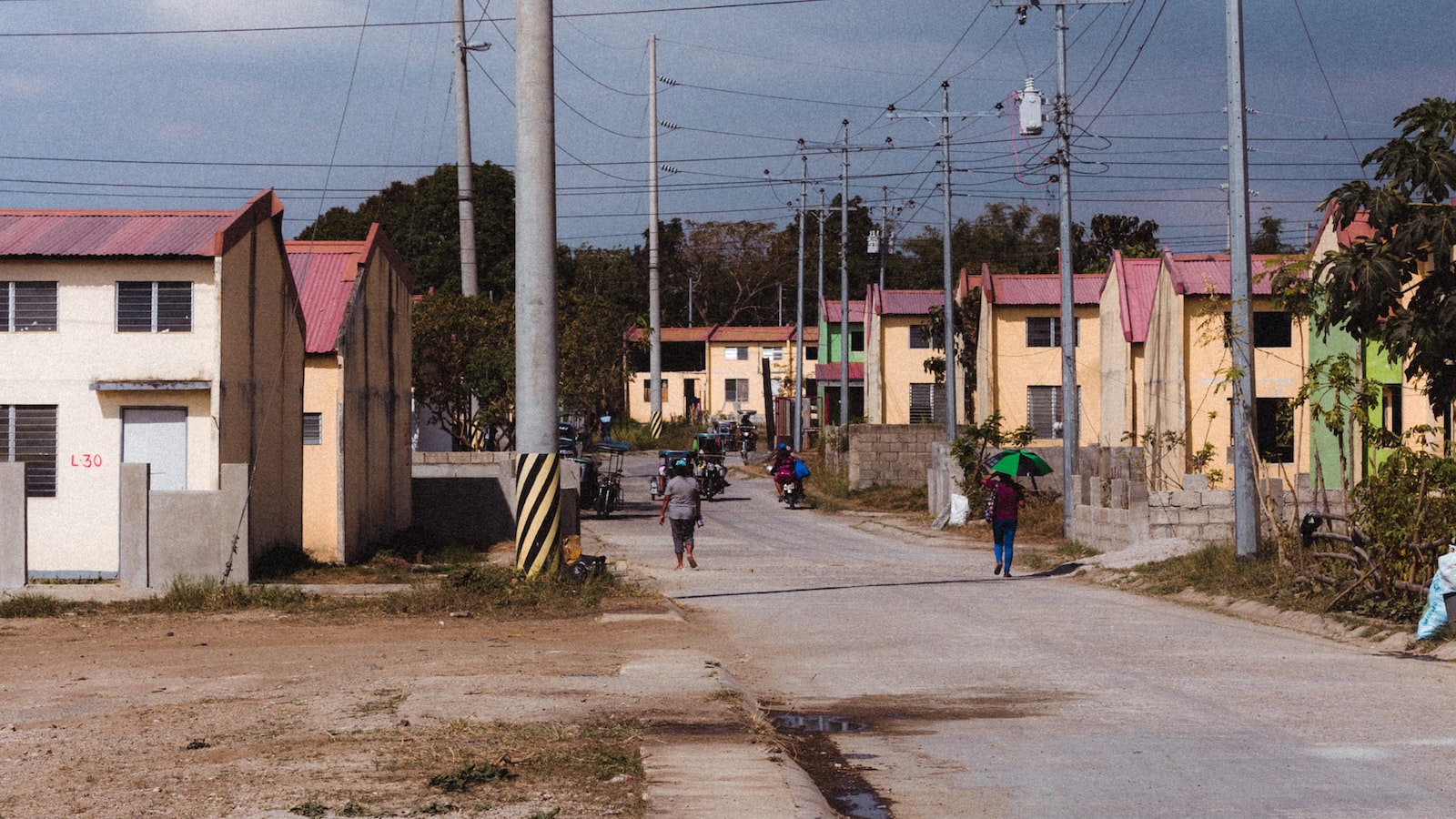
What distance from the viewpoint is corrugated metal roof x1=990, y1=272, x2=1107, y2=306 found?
169ft

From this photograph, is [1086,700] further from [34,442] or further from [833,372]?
[833,372]

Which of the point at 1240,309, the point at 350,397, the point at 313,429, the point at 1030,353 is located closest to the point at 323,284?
the point at 313,429

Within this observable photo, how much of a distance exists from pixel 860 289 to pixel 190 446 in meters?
88.3

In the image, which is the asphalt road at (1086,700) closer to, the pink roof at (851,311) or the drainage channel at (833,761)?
the drainage channel at (833,761)

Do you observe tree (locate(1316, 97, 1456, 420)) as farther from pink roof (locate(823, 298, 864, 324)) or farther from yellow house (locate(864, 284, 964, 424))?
pink roof (locate(823, 298, 864, 324))

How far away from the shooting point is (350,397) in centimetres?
2705

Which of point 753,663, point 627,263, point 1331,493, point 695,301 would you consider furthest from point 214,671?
point 695,301

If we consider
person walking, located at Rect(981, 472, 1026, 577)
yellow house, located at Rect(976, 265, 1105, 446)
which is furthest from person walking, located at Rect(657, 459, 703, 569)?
yellow house, located at Rect(976, 265, 1105, 446)

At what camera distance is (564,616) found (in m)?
17.6

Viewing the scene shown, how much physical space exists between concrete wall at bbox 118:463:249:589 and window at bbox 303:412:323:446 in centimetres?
820

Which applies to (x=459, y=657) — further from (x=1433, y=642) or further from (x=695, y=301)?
(x=695, y=301)

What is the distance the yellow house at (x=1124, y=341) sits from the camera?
43.3m

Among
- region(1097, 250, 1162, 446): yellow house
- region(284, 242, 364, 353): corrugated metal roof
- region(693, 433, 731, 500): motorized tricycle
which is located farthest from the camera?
region(693, 433, 731, 500): motorized tricycle

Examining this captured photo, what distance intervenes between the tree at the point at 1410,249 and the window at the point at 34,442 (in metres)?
18.6
